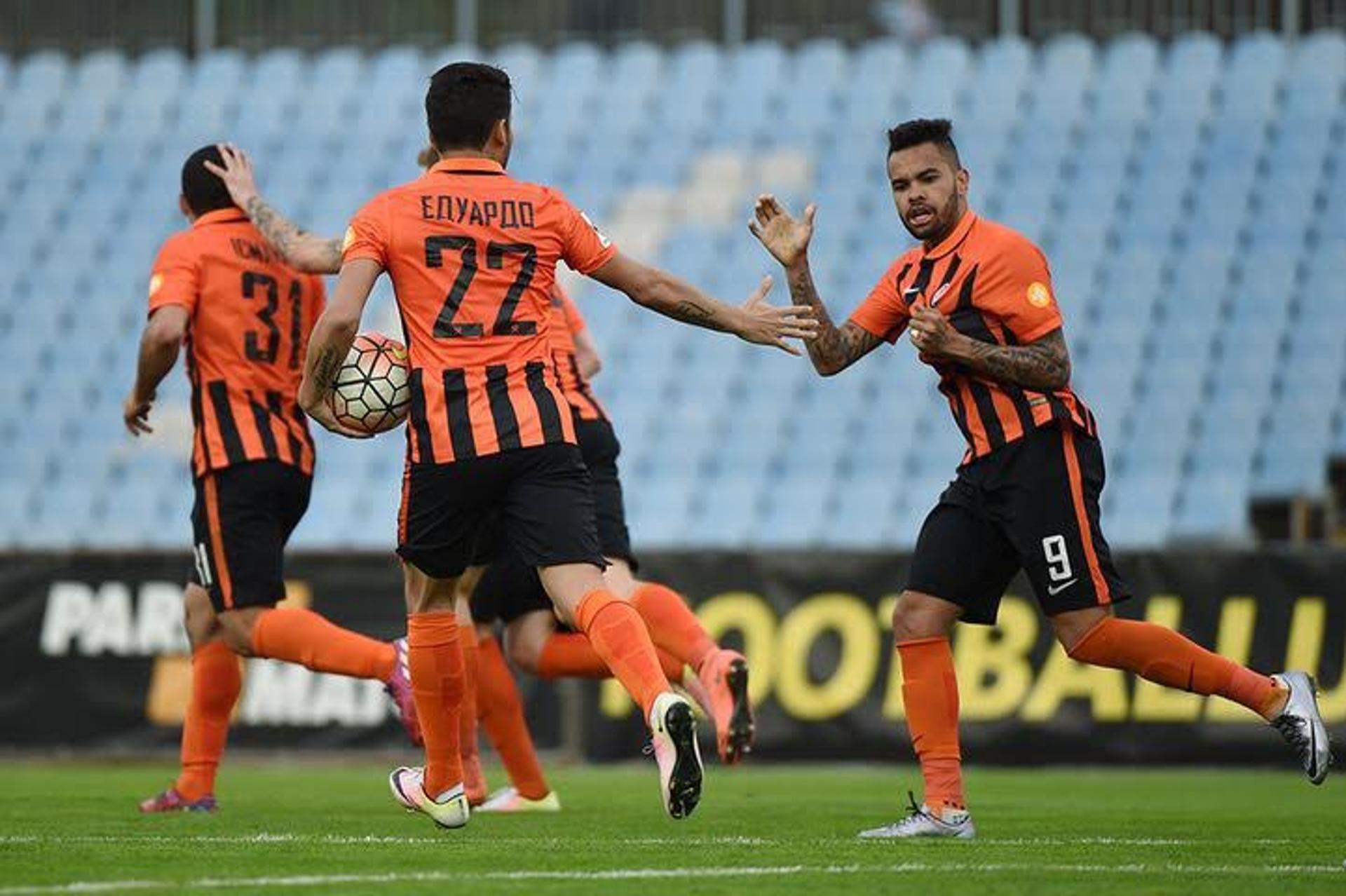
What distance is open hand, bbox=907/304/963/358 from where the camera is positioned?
6.32 metres

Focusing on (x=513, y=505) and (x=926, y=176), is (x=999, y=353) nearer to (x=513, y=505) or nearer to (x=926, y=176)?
(x=926, y=176)

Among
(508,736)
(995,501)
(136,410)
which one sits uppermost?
(136,410)

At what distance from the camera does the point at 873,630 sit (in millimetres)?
12391

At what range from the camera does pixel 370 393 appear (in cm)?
621

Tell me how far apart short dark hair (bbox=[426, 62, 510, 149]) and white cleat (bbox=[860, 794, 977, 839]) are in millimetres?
2245

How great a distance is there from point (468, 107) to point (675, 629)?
2348mm

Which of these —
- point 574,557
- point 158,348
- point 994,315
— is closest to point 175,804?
point 158,348

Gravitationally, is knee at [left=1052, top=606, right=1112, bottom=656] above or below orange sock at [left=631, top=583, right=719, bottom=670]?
above

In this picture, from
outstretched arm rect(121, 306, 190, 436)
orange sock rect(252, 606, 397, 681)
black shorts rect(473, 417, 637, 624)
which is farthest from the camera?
black shorts rect(473, 417, 637, 624)

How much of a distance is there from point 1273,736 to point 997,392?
6012 millimetres

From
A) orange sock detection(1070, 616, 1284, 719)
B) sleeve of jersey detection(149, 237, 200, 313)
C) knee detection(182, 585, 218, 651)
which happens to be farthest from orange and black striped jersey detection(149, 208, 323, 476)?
orange sock detection(1070, 616, 1284, 719)

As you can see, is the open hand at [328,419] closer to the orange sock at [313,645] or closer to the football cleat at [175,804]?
the orange sock at [313,645]

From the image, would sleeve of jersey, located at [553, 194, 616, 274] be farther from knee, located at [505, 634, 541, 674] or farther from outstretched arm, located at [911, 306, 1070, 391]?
knee, located at [505, 634, 541, 674]

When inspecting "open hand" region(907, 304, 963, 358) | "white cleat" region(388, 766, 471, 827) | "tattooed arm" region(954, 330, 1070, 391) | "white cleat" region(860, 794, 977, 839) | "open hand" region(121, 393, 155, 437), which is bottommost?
"white cleat" region(860, 794, 977, 839)
